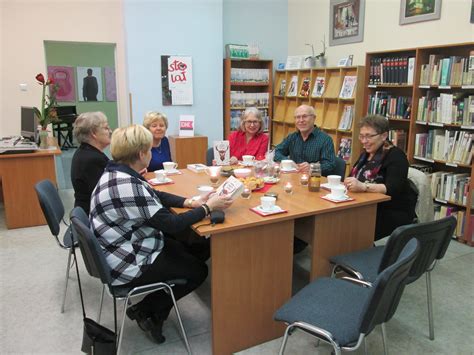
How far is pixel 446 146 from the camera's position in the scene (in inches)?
152

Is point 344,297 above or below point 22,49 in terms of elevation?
below

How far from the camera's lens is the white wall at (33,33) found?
5.38 m

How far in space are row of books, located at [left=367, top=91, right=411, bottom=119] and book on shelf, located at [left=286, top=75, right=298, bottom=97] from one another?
1.39m

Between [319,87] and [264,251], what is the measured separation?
3781 millimetres

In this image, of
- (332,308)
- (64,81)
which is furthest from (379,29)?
(64,81)

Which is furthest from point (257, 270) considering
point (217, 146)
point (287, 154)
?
point (287, 154)

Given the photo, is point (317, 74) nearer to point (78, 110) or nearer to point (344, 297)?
point (344, 297)

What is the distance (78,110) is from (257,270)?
8.52 m

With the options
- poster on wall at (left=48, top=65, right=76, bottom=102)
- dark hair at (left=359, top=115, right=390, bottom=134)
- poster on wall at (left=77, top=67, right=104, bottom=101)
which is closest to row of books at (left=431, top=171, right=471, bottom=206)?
dark hair at (left=359, top=115, right=390, bottom=134)

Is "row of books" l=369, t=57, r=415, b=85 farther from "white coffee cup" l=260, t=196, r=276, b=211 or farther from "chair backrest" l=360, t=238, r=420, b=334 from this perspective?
"chair backrest" l=360, t=238, r=420, b=334

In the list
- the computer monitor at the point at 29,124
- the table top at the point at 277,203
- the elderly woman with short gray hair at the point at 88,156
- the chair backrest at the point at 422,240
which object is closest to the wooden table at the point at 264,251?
the table top at the point at 277,203

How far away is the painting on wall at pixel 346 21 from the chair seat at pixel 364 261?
11.8ft

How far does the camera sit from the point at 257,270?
2.17 metres

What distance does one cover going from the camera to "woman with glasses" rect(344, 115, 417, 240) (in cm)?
265
